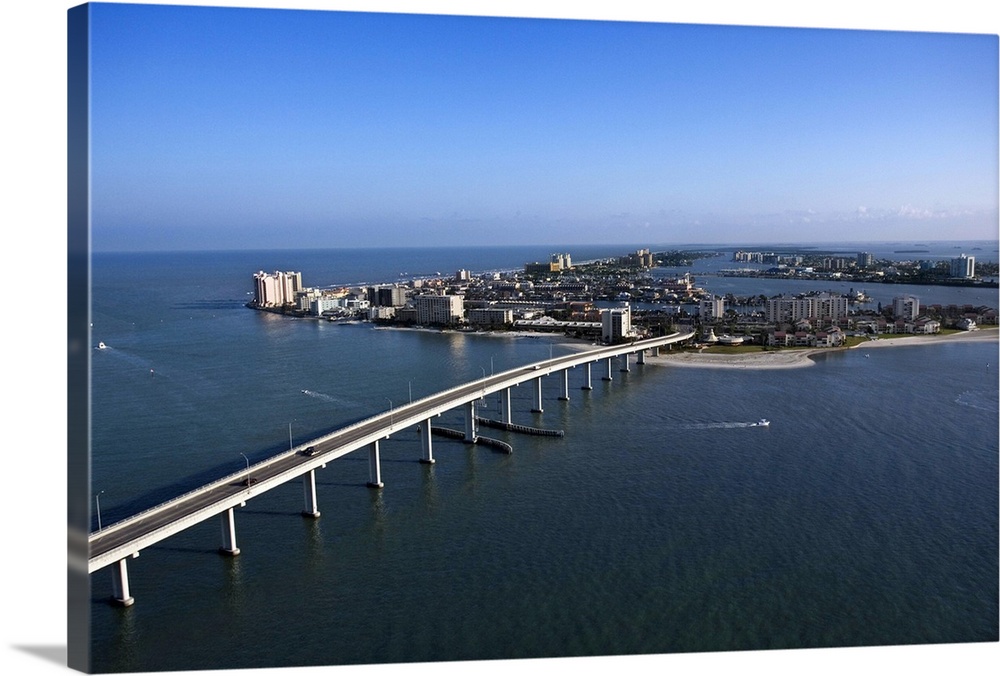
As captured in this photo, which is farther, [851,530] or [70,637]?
[851,530]

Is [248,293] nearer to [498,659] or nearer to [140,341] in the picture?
[140,341]

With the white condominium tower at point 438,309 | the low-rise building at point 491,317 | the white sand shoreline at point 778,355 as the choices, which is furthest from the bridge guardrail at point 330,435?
the white condominium tower at point 438,309

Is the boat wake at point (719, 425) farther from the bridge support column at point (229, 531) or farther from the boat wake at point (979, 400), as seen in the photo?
the bridge support column at point (229, 531)

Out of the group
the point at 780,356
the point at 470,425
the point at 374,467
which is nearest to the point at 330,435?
the point at 374,467

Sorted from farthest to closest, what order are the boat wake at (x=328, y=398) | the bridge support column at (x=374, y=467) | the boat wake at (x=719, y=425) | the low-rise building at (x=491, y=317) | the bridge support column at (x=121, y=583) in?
the low-rise building at (x=491, y=317), the boat wake at (x=328, y=398), the boat wake at (x=719, y=425), the bridge support column at (x=374, y=467), the bridge support column at (x=121, y=583)

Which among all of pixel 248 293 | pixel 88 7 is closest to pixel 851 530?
pixel 88 7

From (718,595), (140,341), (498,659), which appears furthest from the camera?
(140,341)
